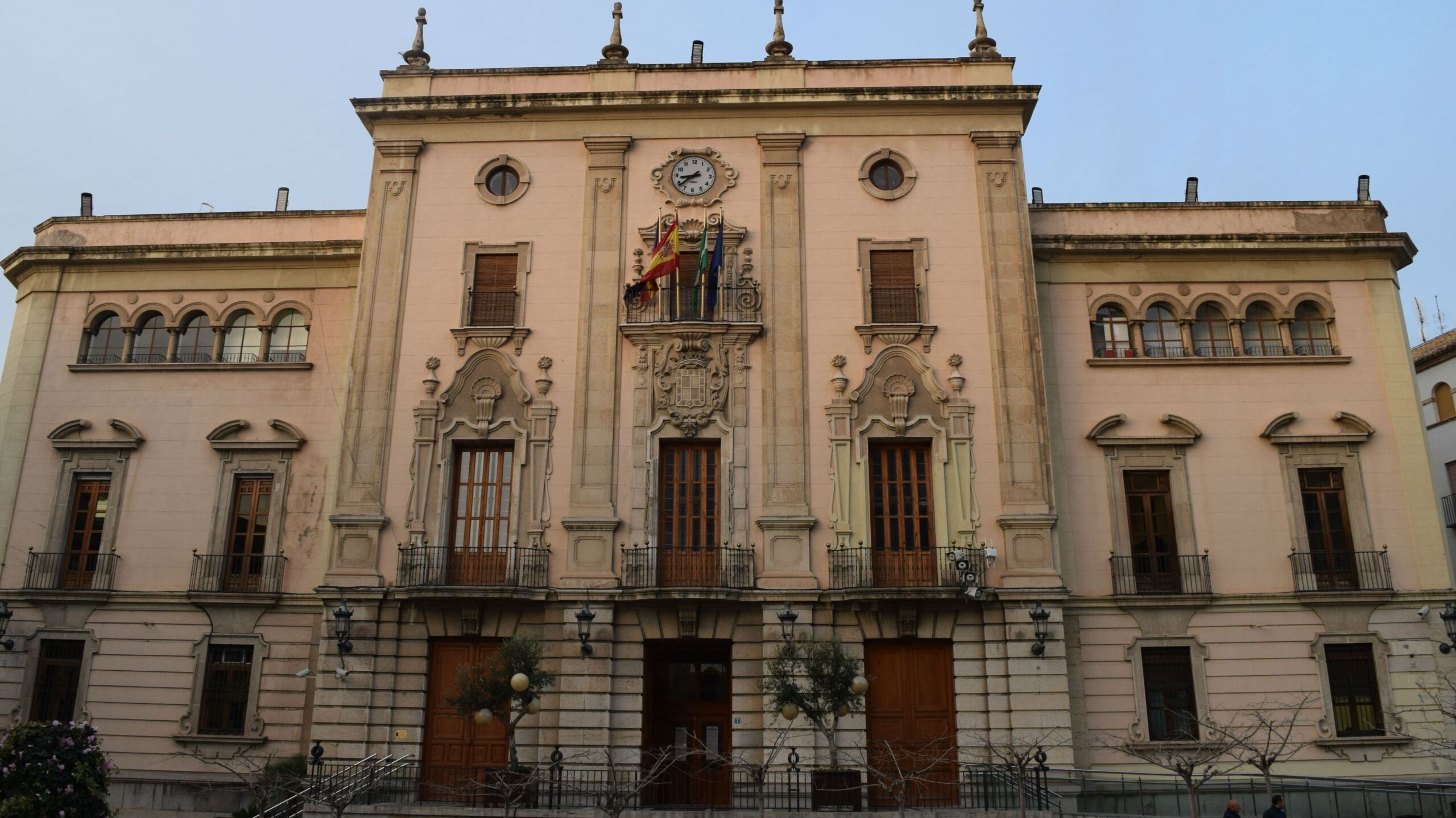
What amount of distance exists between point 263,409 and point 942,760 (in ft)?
51.3

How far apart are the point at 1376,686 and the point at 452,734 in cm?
1759

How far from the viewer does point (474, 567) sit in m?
21.1

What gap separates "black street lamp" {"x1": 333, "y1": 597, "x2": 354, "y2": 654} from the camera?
20.3 meters

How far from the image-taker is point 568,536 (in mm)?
21031

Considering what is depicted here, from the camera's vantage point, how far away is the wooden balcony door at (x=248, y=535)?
22781 mm

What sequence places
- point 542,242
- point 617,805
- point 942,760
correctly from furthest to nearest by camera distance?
point 542,242 → point 942,760 → point 617,805

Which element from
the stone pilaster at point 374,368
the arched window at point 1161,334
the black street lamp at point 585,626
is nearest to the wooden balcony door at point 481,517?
the stone pilaster at point 374,368

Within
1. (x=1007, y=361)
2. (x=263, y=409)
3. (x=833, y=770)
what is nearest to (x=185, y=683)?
(x=263, y=409)

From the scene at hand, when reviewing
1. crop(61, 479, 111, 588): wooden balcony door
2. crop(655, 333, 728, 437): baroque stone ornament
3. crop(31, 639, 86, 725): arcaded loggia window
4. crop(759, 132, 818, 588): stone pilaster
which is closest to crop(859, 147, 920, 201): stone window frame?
crop(759, 132, 818, 588): stone pilaster

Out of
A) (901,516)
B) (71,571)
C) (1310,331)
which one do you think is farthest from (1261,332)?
(71,571)

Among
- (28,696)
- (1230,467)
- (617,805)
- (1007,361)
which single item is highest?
(1007,361)

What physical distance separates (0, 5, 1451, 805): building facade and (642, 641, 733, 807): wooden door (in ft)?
0.36

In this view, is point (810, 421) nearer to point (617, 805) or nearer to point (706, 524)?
point (706, 524)

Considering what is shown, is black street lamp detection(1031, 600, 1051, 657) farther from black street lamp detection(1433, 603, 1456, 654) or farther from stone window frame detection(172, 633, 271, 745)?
stone window frame detection(172, 633, 271, 745)
